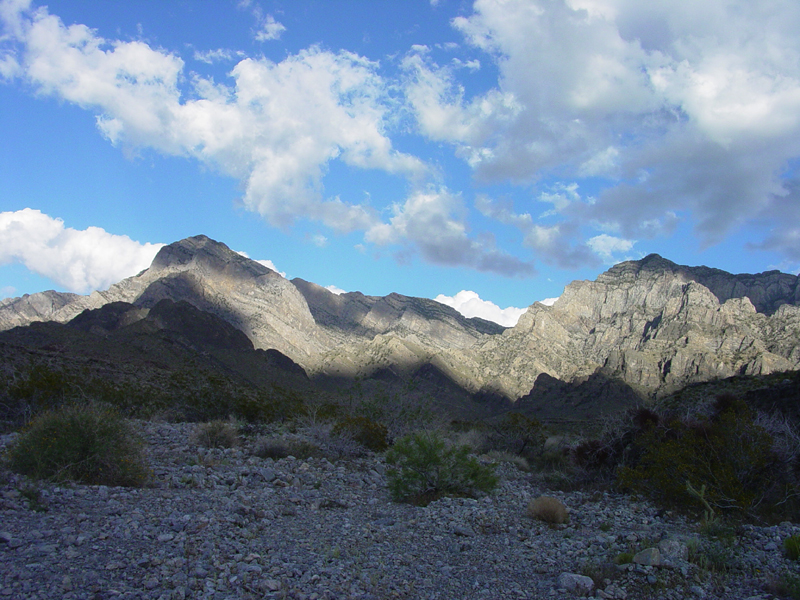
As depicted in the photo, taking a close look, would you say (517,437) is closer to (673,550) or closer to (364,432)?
(364,432)

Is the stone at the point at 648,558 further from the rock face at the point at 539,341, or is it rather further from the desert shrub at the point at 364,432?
the rock face at the point at 539,341

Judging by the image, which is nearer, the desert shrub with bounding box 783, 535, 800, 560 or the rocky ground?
the rocky ground

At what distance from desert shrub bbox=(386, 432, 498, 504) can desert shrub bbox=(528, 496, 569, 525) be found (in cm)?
253

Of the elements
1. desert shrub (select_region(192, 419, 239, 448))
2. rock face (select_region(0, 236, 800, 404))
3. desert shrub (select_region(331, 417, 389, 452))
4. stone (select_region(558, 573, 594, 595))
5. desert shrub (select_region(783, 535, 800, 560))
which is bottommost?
desert shrub (select_region(192, 419, 239, 448))

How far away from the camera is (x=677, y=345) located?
12225cm

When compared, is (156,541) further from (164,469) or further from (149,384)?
(149,384)

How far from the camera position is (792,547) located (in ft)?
24.7

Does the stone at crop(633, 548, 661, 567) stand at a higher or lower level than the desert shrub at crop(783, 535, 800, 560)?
lower

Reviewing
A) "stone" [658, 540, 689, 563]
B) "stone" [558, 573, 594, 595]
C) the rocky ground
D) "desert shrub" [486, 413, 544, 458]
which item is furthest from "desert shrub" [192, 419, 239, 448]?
"desert shrub" [486, 413, 544, 458]

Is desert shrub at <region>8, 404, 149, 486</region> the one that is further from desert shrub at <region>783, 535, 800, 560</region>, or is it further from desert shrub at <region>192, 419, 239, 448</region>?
desert shrub at <region>783, 535, 800, 560</region>

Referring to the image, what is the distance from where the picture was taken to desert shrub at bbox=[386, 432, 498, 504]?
13.2m

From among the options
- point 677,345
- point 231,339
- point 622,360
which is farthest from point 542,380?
point 231,339

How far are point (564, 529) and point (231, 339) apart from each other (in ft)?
351

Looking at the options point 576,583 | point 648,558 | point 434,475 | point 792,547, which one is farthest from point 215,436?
point 792,547
